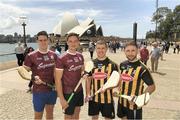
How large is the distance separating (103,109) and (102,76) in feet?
1.76

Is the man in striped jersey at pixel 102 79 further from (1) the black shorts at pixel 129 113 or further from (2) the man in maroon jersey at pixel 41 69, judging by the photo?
(2) the man in maroon jersey at pixel 41 69

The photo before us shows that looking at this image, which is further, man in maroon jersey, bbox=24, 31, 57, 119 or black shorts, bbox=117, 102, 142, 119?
man in maroon jersey, bbox=24, 31, 57, 119

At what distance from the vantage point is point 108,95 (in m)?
5.12

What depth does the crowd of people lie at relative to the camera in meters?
4.93

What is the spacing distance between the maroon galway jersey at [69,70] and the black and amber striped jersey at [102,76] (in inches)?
11.4

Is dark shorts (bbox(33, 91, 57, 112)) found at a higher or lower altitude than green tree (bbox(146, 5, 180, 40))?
lower

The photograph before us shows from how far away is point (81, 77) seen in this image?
5.11 m

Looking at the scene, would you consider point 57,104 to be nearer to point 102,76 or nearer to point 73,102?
point 73,102

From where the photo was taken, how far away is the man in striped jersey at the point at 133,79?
16.1ft

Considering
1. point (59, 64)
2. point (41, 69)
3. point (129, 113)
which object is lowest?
point (129, 113)

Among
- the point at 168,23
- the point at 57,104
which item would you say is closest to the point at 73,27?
the point at 168,23

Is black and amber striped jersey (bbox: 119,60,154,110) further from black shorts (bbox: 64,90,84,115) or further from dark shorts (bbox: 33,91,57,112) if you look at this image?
dark shorts (bbox: 33,91,57,112)

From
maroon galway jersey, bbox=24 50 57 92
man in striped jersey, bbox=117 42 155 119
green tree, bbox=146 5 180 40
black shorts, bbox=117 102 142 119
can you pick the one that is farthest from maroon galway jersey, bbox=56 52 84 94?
green tree, bbox=146 5 180 40

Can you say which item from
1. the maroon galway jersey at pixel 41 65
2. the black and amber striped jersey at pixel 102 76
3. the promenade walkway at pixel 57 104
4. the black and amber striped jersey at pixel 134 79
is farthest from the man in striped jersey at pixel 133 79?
the promenade walkway at pixel 57 104
